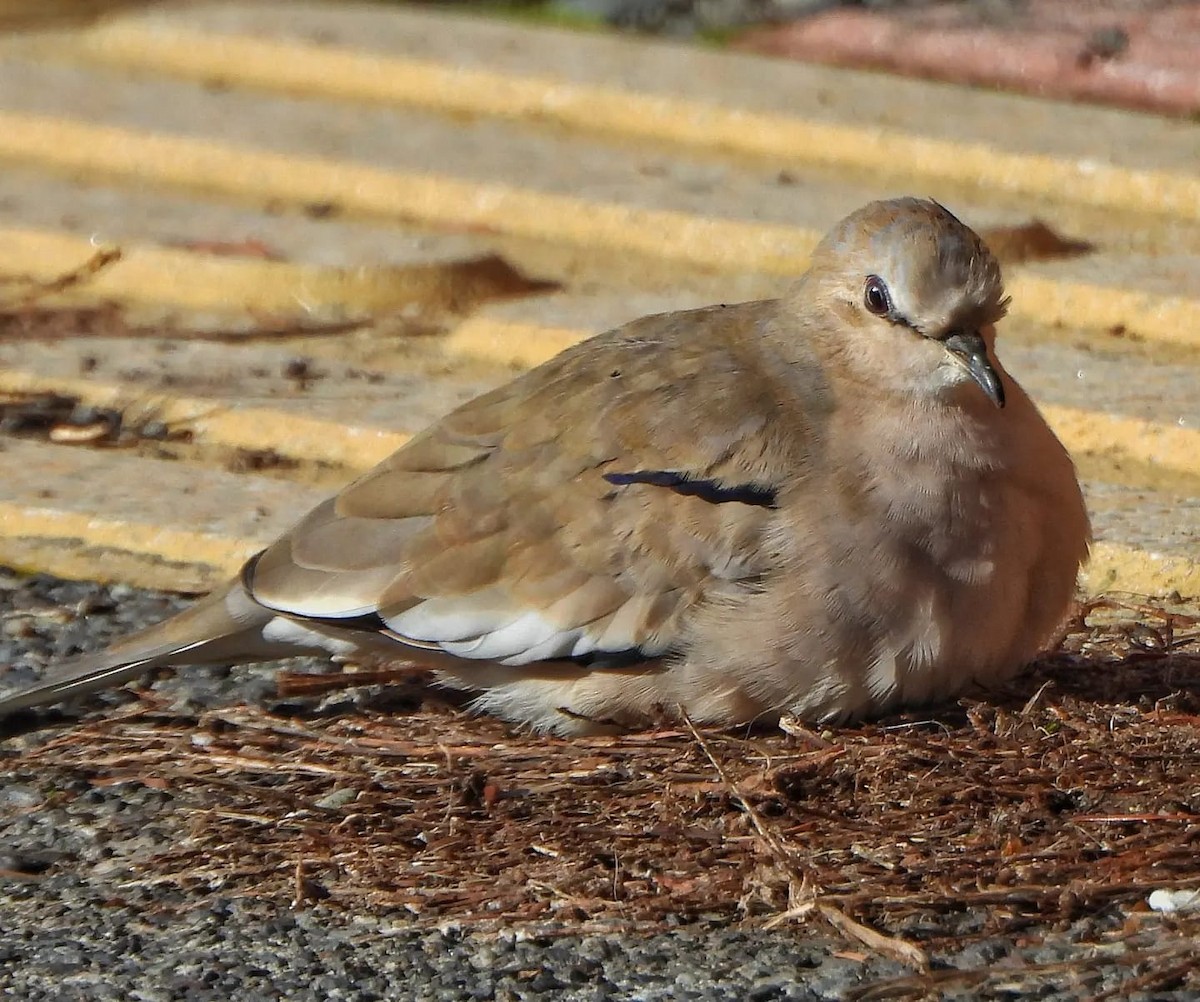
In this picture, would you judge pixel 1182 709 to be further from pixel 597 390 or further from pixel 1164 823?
pixel 597 390

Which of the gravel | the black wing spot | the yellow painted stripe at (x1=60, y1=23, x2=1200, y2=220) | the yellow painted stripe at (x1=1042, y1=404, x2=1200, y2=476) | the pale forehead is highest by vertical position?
the pale forehead

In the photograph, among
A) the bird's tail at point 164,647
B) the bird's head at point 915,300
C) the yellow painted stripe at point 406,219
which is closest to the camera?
the bird's head at point 915,300

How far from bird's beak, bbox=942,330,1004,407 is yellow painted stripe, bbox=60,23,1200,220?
8.85ft

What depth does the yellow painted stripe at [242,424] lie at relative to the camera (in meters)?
5.23

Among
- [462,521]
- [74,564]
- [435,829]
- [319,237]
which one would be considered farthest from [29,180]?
[435,829]

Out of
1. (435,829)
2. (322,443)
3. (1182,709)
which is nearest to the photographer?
(435,829)

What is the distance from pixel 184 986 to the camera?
3188 mm

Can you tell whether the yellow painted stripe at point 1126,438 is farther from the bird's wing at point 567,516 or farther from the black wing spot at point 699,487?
the black wing spot at point 699,487

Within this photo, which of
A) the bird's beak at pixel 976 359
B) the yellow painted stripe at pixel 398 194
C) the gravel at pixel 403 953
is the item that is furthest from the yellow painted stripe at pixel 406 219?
the gravel at pixel 403 953

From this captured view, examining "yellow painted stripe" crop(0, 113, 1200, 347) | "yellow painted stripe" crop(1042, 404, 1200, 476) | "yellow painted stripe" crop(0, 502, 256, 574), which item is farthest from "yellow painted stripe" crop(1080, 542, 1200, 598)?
"yellow painted stripe" crop(0, 502, 256, 574)

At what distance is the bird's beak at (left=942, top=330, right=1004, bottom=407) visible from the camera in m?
3.64

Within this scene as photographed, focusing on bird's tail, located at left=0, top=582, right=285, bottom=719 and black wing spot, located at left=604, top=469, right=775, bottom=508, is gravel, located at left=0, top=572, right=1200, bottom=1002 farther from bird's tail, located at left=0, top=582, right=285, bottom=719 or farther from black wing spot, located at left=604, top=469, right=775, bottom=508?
black wing spot, located at left=604, top=469, right=775, bottom=508

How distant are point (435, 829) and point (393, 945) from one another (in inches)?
13.3

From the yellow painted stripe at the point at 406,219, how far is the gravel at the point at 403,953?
2733 millimetres
